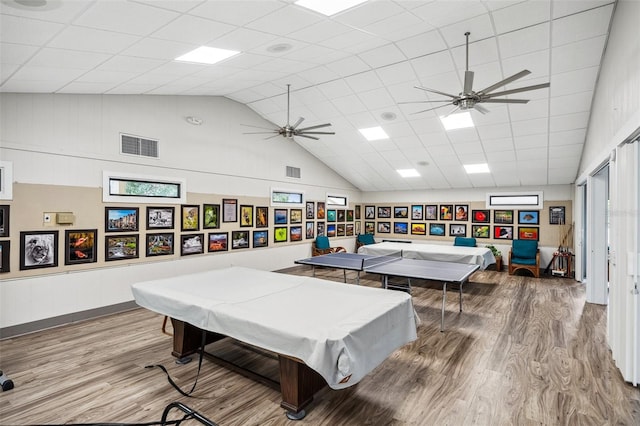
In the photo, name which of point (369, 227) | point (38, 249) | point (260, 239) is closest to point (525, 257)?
point (369, 227)

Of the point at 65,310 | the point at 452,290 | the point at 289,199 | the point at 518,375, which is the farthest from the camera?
the point at 289,199

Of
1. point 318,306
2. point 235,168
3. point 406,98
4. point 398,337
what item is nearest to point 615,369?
point 398,337

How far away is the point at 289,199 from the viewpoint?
31.3ft

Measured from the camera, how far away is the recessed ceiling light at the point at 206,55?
14.0 ft

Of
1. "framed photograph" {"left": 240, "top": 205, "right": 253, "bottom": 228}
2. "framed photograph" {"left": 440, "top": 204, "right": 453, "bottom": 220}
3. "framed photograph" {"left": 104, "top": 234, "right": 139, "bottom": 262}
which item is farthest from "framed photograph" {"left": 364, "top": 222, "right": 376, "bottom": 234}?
"framed photograph" {"left": 104, "top": 234, "right": 139, "bottom": 262}

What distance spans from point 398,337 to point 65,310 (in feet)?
16.6

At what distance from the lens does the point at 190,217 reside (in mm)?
6910

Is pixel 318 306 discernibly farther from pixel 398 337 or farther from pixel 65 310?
pixel 65 310

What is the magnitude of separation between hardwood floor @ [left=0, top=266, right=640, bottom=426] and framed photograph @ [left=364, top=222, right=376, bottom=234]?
751 centimetres

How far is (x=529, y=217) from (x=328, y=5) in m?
9.09

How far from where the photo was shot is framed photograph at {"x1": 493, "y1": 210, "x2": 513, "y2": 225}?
402 inches

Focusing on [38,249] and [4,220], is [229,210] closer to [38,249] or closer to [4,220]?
[38,249]

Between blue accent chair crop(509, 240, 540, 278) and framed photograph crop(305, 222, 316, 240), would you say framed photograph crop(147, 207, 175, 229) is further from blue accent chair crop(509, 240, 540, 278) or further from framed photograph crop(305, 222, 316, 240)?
blue accent chair crop(509, 240, 540, 278)

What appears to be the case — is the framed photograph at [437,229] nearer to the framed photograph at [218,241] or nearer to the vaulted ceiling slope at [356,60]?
the vaulted ceiling slope at [356,60]
